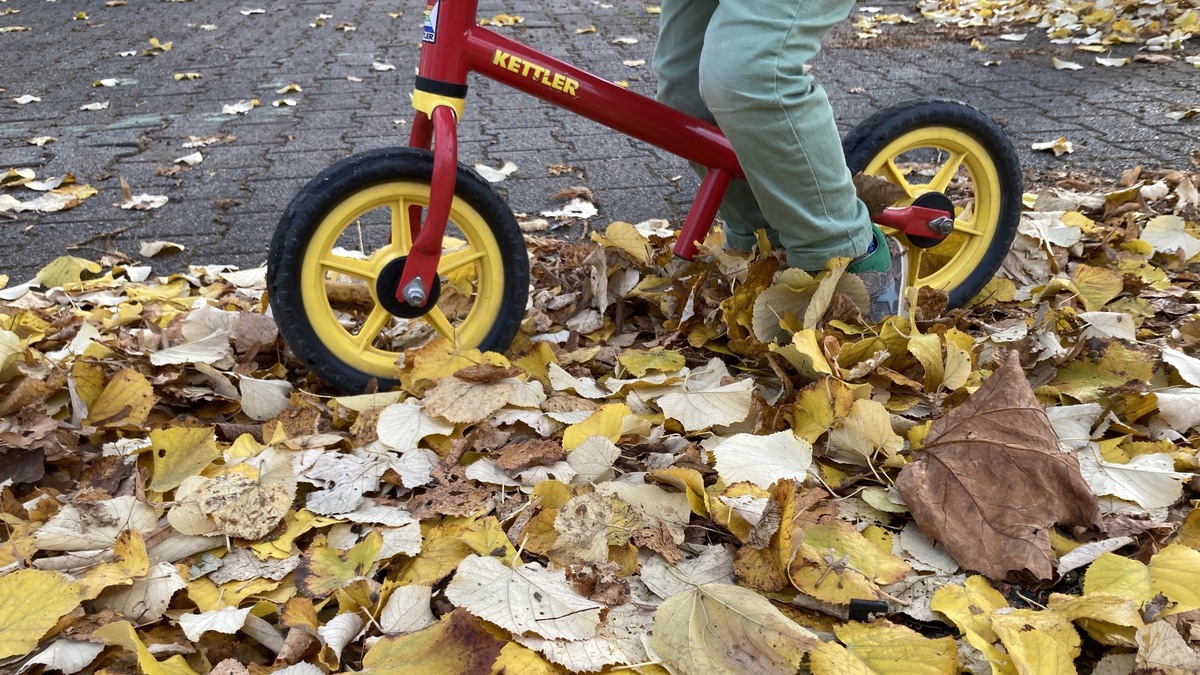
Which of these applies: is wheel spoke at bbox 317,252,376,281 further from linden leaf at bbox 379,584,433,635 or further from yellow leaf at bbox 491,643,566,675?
yellow leaf at bbox 491,643,566,675

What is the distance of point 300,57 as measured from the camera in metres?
4.89

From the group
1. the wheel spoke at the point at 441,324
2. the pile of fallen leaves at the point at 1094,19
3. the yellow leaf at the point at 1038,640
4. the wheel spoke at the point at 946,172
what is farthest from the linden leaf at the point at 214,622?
the pile of fallen leaves at the point at 1094,19

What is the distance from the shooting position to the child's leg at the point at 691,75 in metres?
1.90

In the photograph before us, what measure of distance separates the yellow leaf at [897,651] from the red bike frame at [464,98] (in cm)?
96

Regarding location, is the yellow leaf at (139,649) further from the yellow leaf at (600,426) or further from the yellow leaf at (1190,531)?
the yellow leaf at (1190,531)

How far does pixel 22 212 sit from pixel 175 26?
10.7 ft

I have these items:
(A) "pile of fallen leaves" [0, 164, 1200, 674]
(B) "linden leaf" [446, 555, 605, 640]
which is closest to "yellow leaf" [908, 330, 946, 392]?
(A) "pile of fallen leaves" [0, 164, 1200, 674]

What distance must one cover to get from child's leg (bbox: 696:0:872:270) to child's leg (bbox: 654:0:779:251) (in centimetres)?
25

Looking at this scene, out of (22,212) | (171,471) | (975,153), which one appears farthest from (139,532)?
(22,212)

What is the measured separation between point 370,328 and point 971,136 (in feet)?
4.43

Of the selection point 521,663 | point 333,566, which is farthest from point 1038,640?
point 333,566

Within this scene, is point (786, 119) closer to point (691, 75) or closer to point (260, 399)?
point (691, 75)

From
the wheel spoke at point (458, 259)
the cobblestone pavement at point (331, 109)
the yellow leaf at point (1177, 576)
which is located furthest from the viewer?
the cobblestone pavement at point (331, 109)

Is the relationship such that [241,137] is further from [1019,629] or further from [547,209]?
[1019,629]
